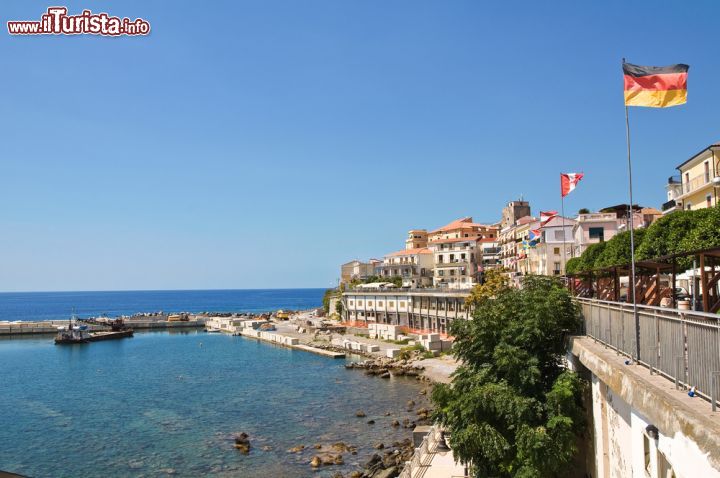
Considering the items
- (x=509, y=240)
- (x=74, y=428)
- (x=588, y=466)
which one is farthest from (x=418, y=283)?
(x=588, y=466)

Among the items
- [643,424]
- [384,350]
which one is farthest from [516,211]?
[643,424]

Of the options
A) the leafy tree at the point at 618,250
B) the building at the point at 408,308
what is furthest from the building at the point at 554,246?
the leafy tree at the point at 618,250

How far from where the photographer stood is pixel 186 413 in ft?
139

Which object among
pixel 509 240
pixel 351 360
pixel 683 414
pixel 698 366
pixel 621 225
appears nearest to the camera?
pixel 683 414

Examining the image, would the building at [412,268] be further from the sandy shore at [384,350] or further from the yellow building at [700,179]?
the yellow building at [700,179]

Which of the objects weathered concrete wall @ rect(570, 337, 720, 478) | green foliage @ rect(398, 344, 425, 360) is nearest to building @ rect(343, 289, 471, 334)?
green foliage @ rect(398, 344, 425, 360)

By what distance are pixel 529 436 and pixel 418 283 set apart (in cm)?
9215

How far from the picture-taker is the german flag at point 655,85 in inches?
469

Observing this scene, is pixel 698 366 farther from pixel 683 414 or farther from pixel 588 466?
pixel 588 466

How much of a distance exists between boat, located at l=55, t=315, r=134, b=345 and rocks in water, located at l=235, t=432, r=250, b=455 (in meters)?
70.6

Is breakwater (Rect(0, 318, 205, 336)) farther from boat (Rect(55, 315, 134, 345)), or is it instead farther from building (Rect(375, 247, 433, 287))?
building (Rect(375, 247, 433, 287))

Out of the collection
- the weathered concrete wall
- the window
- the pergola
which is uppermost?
the window

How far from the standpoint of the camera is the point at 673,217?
2645cm

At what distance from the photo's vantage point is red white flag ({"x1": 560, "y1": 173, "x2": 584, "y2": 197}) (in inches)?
1241
